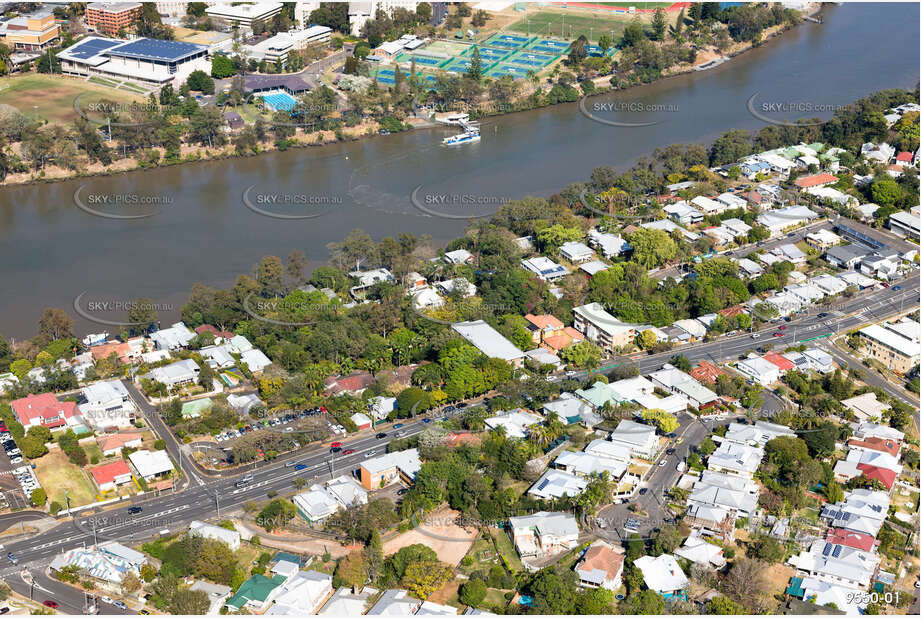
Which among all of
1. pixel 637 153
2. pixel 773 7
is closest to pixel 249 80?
pixel 637 153

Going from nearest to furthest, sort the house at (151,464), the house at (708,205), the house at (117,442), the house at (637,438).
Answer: the house at (151,464)
the house at (637,438)
the house at (117,442)
the house at (708,205)

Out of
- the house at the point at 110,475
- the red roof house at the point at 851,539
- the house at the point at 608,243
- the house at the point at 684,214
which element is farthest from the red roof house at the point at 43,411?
the house at the point at 684,214

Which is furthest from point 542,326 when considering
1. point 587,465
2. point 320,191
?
point 320,191

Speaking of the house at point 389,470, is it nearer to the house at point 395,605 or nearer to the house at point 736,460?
the house at point 395,605

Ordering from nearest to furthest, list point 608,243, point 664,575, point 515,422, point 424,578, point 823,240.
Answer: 1. point 424,578
2. point 664,575
3. point 515,422
4. point 608,243
5. point 823,240

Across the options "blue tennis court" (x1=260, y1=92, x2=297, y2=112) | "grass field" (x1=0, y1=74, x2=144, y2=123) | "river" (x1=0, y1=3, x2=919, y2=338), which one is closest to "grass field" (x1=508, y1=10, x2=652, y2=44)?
"river" (x1=0, y1=3, x2=919, y2=338)

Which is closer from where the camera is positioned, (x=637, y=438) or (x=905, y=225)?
(x=637, y=438)

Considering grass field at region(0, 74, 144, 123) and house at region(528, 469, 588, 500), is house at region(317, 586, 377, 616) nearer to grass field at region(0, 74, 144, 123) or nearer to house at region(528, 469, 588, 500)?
house at region(528, 469, 588, 500)

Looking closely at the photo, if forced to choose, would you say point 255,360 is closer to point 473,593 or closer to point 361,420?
point 361,420
